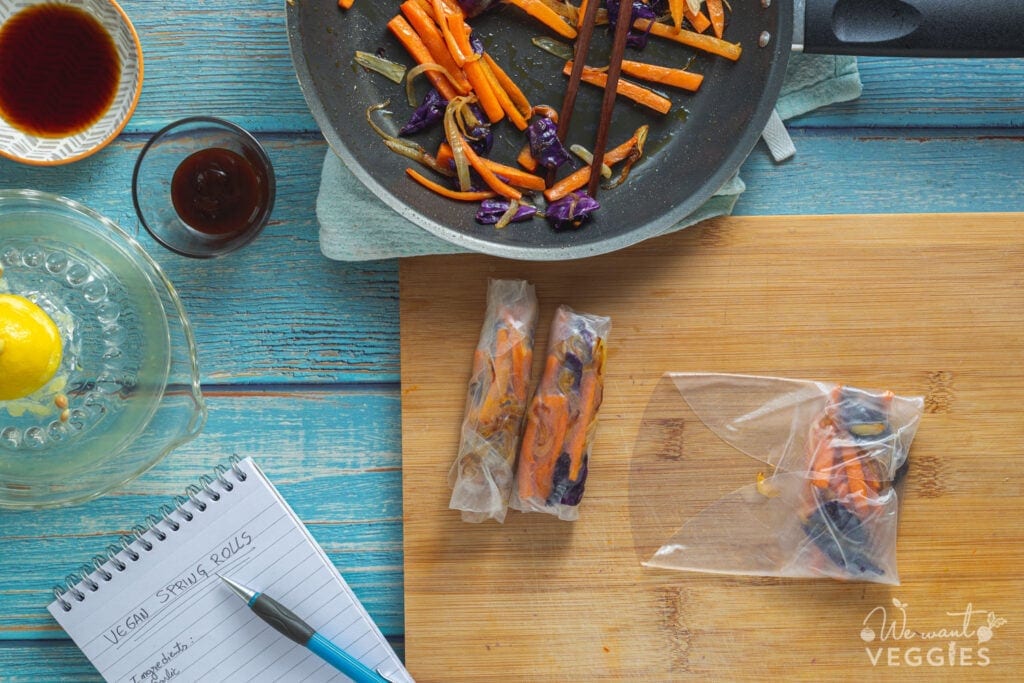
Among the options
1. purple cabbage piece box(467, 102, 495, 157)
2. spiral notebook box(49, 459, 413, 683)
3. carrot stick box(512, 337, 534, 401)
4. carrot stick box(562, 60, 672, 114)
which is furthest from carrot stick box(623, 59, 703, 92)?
spiral notebook box(49, 459, 413, 683)

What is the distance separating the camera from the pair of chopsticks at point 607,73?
4.17ft

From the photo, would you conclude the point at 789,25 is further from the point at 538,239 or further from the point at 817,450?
the point at 817,450

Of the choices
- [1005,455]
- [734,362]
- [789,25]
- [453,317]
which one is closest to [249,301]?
[453,317]

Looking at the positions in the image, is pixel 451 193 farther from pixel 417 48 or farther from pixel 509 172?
pixel 417 48

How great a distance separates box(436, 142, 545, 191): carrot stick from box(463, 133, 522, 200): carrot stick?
12 millimetres

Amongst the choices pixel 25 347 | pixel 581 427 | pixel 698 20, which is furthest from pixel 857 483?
pixel 25 347

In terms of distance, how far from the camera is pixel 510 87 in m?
1.33

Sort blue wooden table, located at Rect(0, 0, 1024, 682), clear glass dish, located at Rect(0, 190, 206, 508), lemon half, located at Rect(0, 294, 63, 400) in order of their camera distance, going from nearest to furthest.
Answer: lemon half, located at Rect(0, 294, 63, 400) → clear glass dish, located at Rect(0, 190, 206, 508) → blue wooden table, located at Rect(0, 0, 1024, 682)

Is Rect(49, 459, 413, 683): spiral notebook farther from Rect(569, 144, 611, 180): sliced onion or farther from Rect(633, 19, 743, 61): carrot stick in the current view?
Rect(633, 19, 743, 61): carrot stick

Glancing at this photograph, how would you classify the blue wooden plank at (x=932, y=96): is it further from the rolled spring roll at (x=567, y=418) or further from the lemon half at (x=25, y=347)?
the lemon half at (x=25, y=347)

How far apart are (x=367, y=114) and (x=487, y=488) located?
2.08 feet

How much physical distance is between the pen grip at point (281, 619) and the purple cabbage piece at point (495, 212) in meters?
0.68

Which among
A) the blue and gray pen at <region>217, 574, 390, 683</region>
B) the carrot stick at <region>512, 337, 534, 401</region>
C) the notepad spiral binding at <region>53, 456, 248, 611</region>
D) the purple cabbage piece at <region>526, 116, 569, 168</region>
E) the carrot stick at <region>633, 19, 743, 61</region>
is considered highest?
the carrot stick at <region>633, 19, 743, 61</region>

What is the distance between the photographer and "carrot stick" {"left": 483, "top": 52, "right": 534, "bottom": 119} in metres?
1.33
